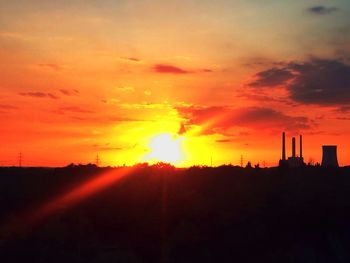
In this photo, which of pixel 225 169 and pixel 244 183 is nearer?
pixel 244 183

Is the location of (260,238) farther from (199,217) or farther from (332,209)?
(332,209)

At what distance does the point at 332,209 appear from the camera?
125ft

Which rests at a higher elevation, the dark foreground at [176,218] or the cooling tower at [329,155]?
the cooling tower at [329,155]

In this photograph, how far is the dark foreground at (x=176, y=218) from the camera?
30.1 metres

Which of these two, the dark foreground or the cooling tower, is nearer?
the dark foreground

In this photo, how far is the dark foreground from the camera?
98.8ft

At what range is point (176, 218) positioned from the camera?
33.7 meters

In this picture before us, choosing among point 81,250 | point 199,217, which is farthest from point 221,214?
point 81,250

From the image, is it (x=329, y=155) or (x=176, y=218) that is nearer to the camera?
(x=176, y=218)

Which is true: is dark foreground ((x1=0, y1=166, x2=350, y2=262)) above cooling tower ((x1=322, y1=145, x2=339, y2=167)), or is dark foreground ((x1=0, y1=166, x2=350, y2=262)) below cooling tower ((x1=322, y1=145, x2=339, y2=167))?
below

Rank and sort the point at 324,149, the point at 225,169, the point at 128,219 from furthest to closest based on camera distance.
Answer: the point at 324,149, the point at 225,169, the point at 128,219

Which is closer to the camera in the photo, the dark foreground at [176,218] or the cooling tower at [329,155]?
the dark foreground at [176,218]

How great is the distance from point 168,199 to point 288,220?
7.32 meters

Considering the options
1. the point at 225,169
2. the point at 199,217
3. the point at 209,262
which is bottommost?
the point at 209,262
